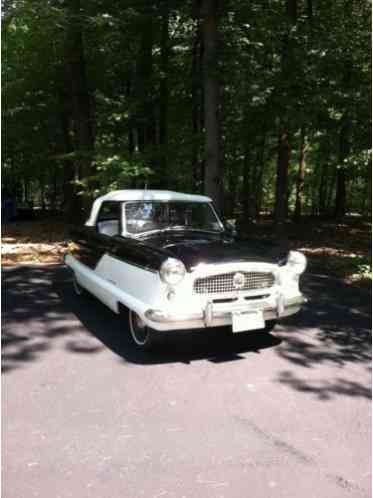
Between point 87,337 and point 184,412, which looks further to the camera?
point 87,337

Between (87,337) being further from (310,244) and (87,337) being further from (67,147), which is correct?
(67,147)

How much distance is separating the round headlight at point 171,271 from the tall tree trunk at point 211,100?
665 cm

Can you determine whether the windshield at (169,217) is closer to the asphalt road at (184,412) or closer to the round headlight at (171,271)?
the asphalt road at (184,412)

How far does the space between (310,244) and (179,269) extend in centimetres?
963

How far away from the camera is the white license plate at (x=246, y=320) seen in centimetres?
445

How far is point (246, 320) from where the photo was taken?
14.8 ft

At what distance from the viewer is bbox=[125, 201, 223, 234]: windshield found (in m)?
5.68

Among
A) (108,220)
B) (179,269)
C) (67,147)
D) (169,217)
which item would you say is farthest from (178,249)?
(67,147)

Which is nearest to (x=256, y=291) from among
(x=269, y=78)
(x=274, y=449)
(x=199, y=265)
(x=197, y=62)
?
(x=199, y=265)

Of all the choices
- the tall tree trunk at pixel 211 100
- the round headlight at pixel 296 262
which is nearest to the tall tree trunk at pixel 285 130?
the tall tree trunk at pixel 211 100

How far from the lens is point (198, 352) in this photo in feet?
15.6

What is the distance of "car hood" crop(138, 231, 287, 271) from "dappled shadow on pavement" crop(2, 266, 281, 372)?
0.99 m

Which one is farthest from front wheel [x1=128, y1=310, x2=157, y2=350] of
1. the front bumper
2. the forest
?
the forest

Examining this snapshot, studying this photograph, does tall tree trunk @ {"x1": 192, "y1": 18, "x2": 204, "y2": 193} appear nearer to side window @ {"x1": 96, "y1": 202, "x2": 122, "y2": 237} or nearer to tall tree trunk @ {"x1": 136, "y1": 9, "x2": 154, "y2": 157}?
tall tree trunk @ {"x1": 136, "y1": 9, "x2": 154, "y2": 157}
